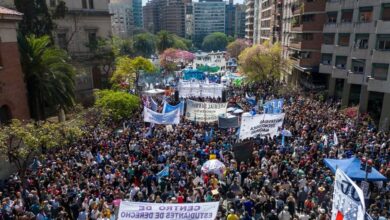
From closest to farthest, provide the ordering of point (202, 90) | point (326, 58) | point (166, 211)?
point (166, 211)
point (202, 90)
point (326, 58)

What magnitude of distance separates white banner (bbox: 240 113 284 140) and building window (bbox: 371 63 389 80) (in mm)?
15539

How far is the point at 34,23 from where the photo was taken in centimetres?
3181

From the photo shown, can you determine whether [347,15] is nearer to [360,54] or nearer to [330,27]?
[330,27]

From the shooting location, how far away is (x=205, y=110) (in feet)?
79.7

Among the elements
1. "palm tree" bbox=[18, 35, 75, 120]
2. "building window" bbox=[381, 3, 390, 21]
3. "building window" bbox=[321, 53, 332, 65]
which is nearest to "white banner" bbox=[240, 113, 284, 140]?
"palm tree" bbox=[18, 35, 75, 120]

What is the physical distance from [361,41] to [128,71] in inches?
1064

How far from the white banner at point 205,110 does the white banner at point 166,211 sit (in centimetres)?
1390

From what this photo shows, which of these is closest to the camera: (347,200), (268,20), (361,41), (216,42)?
(347,200)

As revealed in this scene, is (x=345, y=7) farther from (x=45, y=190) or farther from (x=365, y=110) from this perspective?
(x=45, y=190)

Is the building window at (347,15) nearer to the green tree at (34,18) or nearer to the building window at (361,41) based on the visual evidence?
the building window at (361,41)

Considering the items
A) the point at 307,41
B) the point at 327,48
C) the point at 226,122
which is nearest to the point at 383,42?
the point at 327,48

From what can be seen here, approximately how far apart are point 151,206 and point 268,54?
136 feet

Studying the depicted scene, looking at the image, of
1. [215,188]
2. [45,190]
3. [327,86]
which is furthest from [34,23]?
[327,86]

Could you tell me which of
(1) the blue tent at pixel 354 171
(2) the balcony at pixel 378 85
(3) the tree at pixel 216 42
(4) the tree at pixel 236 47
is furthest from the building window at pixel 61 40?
(3) the tree at pixel 216 42
